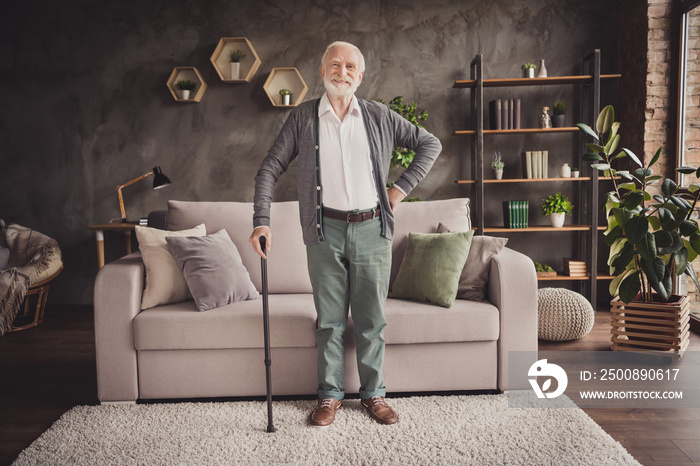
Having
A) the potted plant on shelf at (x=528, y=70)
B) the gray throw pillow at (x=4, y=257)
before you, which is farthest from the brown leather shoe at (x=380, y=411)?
the gray throw pillow at (x=4, y=257)

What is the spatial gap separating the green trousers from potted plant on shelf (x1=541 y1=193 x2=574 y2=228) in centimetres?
244

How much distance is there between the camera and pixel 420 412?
2266 mm

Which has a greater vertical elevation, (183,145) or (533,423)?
(183,145)

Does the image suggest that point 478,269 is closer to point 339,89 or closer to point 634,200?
point 634,200

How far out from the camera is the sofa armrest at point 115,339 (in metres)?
2.39

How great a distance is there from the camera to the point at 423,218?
2955mm

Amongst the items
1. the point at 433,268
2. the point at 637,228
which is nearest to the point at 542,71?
the point at 637,228

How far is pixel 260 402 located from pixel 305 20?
335 centimetres

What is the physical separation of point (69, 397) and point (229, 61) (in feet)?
9.92

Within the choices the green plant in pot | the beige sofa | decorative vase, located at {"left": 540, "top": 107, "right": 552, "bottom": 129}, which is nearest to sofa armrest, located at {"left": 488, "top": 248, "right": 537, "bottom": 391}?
the beige sofa

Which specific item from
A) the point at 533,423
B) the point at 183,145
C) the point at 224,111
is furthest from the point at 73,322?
the point at 533,423

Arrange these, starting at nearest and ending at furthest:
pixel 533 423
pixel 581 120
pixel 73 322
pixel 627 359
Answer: pixel 533 423 < pixel 627 359 < pixel 73 322 < pixel 581 120

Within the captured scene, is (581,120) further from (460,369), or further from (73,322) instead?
(73,322)

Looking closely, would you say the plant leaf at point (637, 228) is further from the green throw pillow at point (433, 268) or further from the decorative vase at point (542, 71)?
the decorative vase at point (542, 71)
